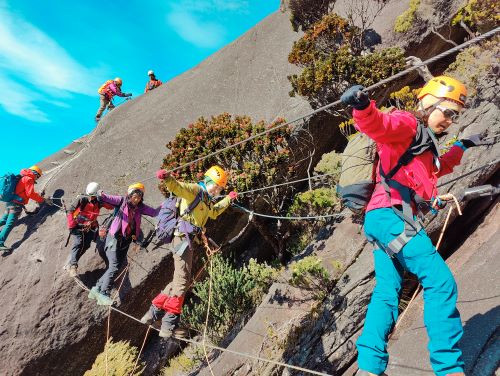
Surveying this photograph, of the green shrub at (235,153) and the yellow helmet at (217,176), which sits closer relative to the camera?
the yellow helmet at (217,176)

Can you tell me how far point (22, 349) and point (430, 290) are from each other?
8.70 m

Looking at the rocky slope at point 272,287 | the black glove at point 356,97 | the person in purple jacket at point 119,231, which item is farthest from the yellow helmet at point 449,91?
the person in purple jacket at point 119,231

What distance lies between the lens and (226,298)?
9180 millimetres

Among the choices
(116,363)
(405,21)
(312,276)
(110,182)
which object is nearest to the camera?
(312,276)

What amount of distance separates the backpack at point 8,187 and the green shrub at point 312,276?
7.28 m

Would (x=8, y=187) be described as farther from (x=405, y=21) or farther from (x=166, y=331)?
(x=405, y=21)

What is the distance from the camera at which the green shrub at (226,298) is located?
911 centimetres

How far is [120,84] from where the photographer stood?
15.2 metres

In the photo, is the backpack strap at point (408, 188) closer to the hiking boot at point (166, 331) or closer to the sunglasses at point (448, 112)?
the sunglasses at point (448, 112)

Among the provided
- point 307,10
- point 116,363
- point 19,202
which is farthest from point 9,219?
point 307,10

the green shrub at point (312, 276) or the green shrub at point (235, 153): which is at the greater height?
the green shrub at point (235, 153)

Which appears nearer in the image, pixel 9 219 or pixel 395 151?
pixel 395 151

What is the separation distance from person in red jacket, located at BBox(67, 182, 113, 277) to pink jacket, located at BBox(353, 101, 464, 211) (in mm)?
6536

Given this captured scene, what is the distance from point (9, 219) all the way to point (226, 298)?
5770mm
